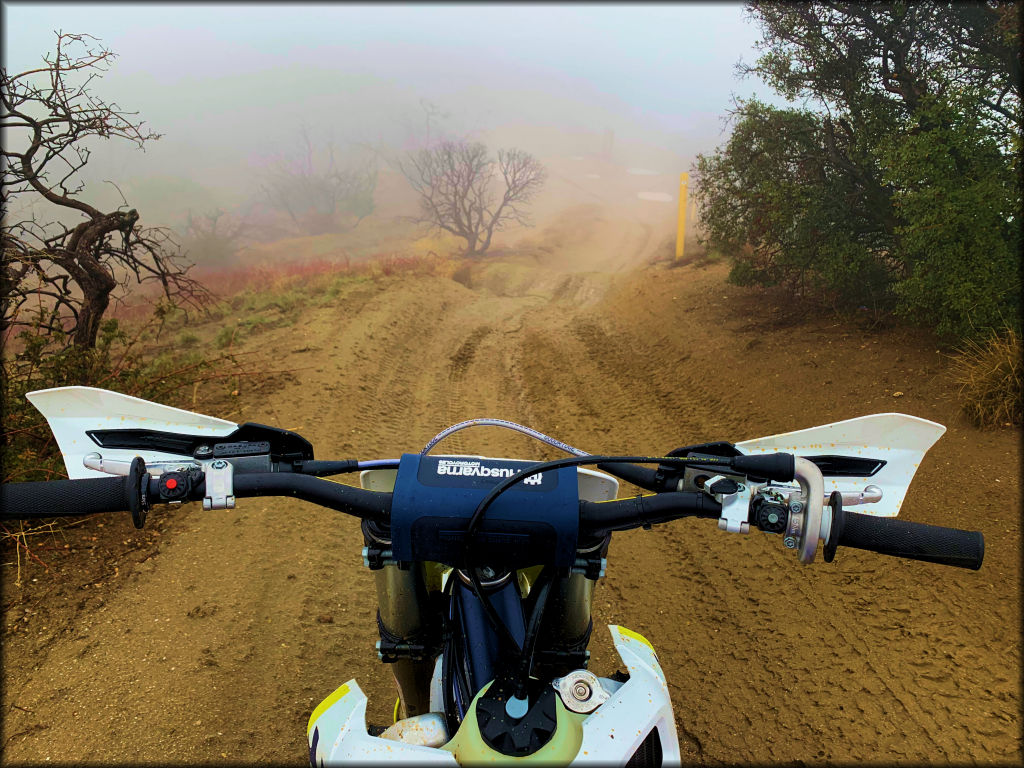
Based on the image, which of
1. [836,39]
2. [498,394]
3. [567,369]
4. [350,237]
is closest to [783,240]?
[836,39]

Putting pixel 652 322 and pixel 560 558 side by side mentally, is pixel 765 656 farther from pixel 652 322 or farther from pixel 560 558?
pixel 652 322

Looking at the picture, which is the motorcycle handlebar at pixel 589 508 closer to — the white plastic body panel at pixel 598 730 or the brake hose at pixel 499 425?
the brake hose at pixel 499 425

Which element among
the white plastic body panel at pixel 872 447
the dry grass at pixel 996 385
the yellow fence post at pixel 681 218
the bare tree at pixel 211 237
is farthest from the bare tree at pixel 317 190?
the white plastic body panel at pixel 872 447

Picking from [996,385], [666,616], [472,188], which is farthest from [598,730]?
[472,188]

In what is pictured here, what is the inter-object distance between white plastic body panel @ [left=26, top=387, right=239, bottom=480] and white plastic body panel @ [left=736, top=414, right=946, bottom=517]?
5.71ft

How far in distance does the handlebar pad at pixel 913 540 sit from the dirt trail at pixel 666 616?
1976 millimetres

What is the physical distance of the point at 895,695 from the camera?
3.19m

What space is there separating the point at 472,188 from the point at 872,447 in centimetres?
2315

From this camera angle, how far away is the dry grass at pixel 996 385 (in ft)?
18.0

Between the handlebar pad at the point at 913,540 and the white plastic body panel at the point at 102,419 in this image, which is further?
the white plastic body panel at the point at 102,419

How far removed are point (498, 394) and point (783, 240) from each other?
4.83m

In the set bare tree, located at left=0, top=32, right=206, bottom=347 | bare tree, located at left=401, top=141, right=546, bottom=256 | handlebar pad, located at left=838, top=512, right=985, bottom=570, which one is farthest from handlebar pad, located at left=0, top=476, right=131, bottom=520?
bare tree, located at left=401, top=141, right=546, bottom=256

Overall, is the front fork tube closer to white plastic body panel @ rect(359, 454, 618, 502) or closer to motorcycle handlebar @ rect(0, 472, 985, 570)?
white plastic body panel @ rect(359, 454, 618, 502)

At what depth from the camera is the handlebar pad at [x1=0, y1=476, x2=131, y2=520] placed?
162 cm
